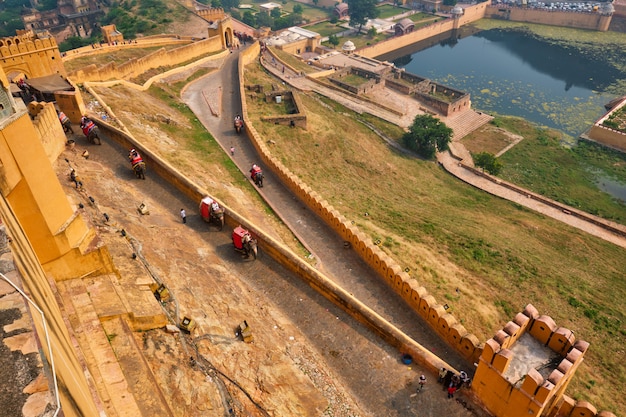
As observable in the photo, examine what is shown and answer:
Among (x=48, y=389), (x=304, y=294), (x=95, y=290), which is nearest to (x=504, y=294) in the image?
(x=304, y=294)

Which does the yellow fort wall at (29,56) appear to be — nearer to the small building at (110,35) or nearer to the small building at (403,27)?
the small building at (110,35)

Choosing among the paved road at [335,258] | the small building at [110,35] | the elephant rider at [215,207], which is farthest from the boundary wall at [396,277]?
Answer: the small building at [110,35]

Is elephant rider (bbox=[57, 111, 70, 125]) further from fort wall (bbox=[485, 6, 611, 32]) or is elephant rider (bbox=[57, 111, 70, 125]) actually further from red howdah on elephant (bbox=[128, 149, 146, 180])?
fort wall (bbox=[485, 6, 611, 32])

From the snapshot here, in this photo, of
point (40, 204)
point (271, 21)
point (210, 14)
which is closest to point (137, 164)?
point (40, 204)

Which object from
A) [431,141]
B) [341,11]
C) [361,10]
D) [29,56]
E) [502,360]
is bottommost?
[431,141]

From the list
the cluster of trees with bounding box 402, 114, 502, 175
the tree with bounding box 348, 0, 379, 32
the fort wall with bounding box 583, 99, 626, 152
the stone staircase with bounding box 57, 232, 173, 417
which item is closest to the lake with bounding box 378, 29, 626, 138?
the fort wall with bounding box 583, 99, 626, 152

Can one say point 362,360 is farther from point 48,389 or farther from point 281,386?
point 48,389

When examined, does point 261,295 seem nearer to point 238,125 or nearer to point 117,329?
point 117,329
